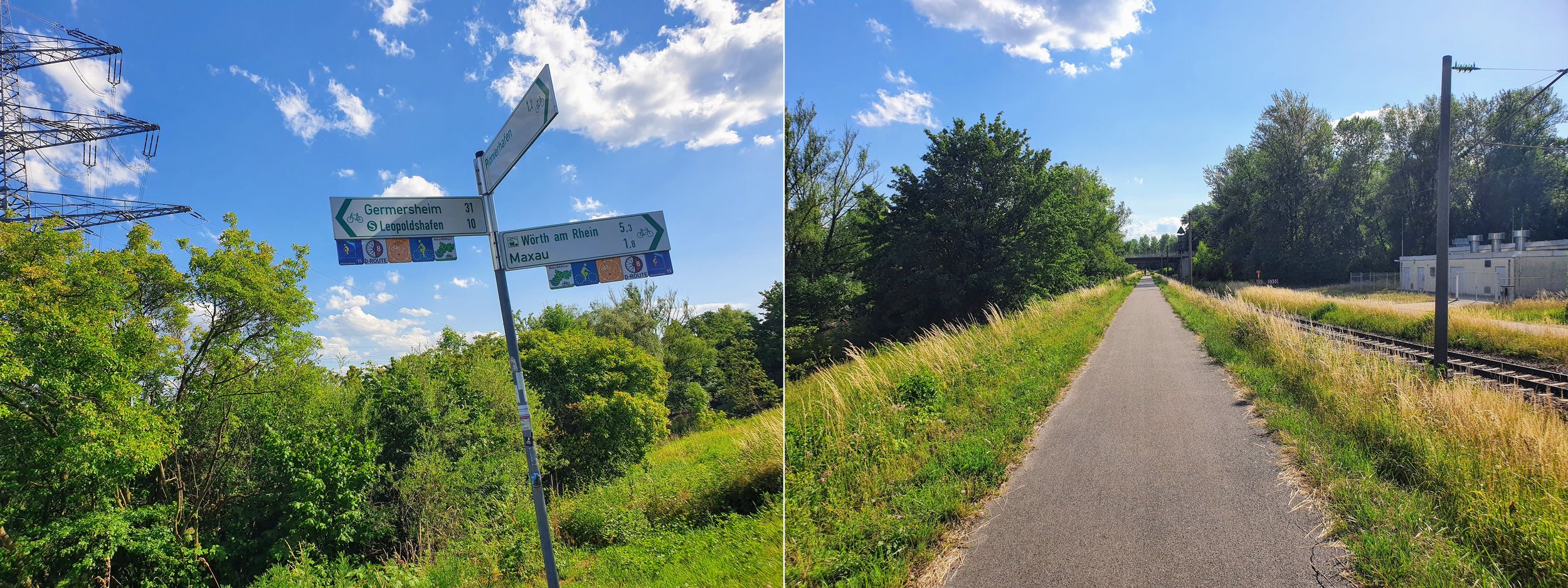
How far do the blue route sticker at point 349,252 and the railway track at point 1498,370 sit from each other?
11579 mm

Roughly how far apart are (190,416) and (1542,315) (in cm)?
3795

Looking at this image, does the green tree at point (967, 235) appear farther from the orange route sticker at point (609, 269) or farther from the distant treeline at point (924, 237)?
the orange route sticker at point (609, 269)

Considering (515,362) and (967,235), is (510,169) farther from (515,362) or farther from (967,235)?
(967,235)

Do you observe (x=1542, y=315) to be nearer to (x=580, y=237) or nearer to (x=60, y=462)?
(x=580, y=237)

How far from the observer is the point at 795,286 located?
89.0 ft

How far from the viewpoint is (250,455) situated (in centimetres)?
2066

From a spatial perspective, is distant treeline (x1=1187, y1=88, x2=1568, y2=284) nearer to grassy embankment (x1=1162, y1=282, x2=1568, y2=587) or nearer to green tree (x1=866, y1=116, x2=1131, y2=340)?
green tree (x1=866, y1=116, x2=1131, y2=340)

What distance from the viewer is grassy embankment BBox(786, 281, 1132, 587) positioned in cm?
377

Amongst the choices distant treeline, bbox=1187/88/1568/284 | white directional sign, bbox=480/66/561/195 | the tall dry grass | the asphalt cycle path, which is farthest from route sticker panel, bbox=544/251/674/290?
distant treeline, bbox=1187/88/1568/284

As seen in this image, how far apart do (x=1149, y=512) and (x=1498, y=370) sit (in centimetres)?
1197

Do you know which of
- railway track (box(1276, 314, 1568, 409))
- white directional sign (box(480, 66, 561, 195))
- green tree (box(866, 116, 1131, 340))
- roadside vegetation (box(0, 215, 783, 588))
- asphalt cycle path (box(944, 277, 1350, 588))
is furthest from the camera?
green tree (box(866, 116, 1131, 340))

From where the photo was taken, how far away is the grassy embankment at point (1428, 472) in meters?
3.27

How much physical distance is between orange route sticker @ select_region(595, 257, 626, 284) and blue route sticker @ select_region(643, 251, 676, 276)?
0.15 metres

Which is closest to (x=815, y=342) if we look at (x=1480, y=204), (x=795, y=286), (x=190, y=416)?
(x=795, y=286)
